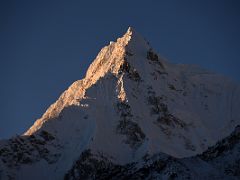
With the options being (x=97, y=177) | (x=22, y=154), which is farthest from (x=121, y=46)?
(x=97, y=177)

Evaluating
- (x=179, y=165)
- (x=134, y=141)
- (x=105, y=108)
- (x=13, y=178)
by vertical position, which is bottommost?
(x=179, y=165)

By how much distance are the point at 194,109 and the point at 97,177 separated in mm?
99927

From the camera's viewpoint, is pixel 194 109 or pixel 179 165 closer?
pixel 179 165

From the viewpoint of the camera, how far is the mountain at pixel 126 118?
12875 cm

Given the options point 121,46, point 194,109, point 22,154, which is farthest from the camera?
point 121,46

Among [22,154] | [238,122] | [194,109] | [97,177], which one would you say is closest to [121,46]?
[194,109]

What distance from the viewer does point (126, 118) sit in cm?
14300

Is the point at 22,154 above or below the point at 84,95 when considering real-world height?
→ below

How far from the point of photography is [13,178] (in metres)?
124

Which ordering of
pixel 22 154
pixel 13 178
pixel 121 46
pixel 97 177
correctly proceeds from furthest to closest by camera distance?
pixel 121 46, pixel 22 154, pixel 13 178, pixel 97 177

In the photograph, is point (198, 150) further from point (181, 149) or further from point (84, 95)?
point (84, 95)

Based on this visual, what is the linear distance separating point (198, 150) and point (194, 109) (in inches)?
953

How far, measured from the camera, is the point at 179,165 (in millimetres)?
58438

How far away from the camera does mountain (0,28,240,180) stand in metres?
129
